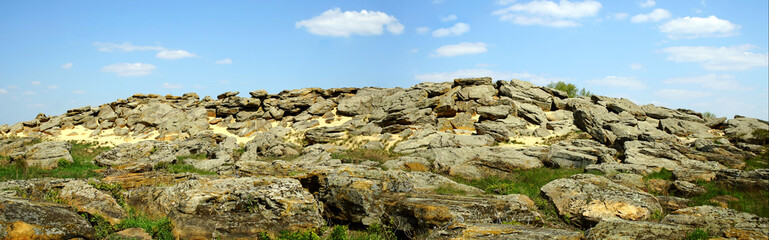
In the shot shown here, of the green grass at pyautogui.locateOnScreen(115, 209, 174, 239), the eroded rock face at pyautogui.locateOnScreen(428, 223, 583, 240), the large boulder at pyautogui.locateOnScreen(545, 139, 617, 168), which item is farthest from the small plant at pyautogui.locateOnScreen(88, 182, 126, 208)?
the large boulder at pyautogui.locateOnScreen(545, 139, 617, 168)

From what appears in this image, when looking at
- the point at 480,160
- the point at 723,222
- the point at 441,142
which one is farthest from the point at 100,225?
the point at 441,142

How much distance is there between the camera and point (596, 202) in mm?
12078

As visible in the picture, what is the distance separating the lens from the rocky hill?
10.0 metres

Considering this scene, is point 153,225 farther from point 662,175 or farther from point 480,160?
point 662,175

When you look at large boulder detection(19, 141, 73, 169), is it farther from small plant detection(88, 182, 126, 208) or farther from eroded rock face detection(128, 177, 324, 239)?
eroded rock face detection(128, 177, 324, 239)

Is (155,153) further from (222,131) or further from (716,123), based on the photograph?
(716,123)

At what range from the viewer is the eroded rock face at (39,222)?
26.4ft

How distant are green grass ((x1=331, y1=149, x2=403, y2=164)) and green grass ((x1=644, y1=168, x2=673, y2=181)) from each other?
45.5 feet

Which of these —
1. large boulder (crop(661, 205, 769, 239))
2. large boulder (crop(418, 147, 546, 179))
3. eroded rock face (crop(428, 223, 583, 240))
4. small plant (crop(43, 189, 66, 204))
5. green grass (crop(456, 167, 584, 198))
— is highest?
small plant (crop(43, 189, 66, 204))

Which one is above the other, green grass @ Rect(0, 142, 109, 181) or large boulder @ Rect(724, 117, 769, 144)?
large boulder @ Rect(724, 117, 769, 144)

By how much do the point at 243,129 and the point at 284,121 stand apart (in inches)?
171

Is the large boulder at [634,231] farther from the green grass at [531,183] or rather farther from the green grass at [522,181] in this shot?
the green grass at [522,181]

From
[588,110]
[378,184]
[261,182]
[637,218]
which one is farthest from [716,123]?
[261,182]

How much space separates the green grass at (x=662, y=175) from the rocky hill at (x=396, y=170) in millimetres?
101
